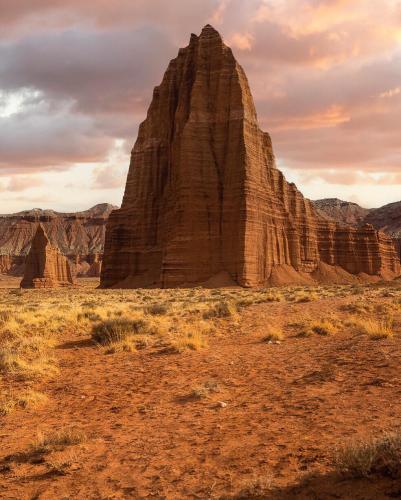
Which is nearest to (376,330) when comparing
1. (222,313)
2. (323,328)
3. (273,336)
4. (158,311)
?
(323,328)

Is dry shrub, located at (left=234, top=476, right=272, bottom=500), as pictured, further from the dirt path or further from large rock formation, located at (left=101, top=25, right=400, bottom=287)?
large rock formation, located at (left=101, top=25, right=400, bottom=287)

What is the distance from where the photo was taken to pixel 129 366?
13.1 meters

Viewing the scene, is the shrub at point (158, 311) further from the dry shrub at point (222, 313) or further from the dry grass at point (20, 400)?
the dry grass at point (20, 400)

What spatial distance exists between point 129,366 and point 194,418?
16.1 feet

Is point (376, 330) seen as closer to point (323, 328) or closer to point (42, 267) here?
point (323, 328)

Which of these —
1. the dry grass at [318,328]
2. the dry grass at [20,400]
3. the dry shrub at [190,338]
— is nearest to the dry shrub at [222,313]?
the dry shrub at [190,338]

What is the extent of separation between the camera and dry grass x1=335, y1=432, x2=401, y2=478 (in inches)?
206

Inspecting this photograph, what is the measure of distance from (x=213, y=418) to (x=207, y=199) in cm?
5589

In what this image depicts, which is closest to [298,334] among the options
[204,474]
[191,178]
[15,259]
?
[204,474]

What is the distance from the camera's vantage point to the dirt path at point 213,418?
5980 millimetres

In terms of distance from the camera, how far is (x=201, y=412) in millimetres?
8797

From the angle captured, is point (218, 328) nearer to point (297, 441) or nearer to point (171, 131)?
point (297, 441)

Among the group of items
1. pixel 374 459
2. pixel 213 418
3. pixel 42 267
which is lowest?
pixel 213 418

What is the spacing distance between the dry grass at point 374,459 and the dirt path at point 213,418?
0.49ft
